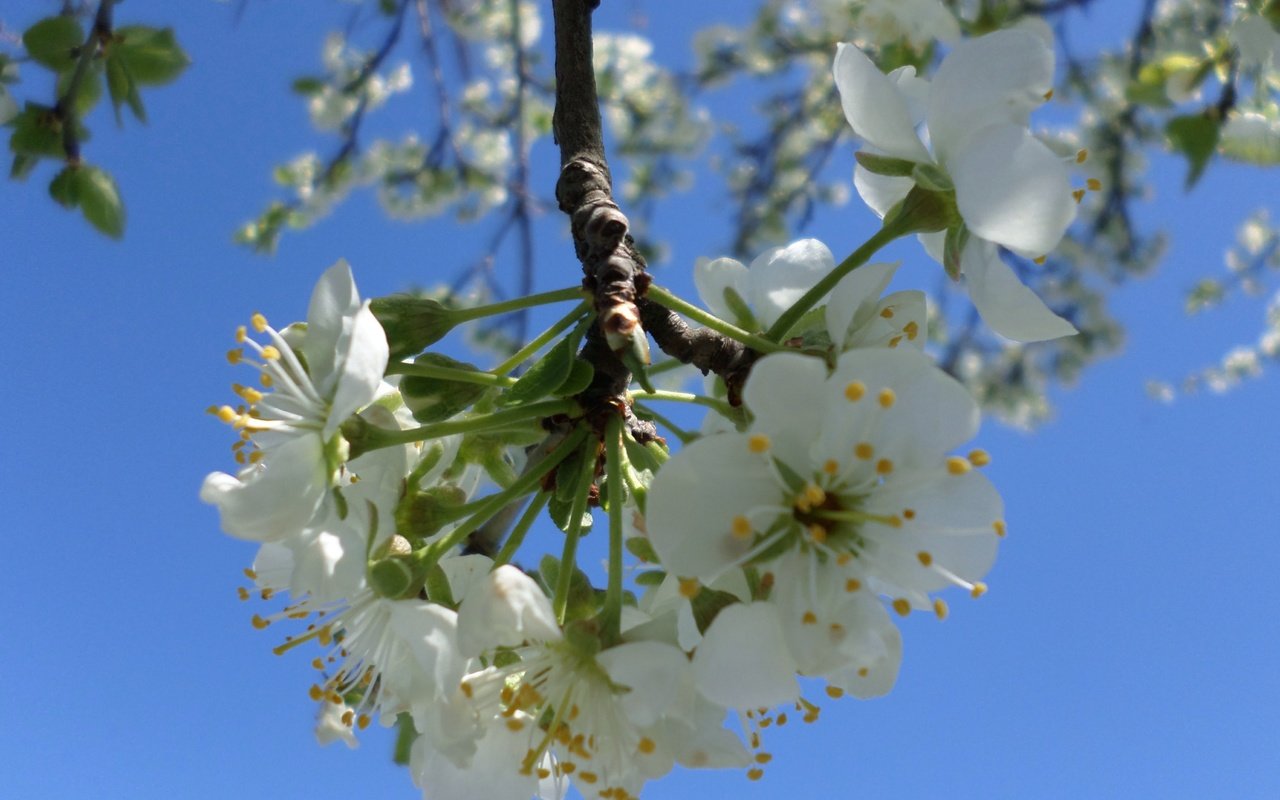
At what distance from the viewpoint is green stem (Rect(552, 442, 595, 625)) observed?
44.7 inches

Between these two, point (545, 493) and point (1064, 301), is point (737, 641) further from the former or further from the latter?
point (1064, 301)

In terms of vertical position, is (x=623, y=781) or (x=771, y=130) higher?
(x=771, y=130)

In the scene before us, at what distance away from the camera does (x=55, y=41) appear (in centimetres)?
198

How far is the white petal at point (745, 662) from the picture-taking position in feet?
2.94

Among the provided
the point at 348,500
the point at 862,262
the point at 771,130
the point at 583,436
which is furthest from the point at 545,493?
the point at 771,130

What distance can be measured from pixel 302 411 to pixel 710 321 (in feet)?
1.74

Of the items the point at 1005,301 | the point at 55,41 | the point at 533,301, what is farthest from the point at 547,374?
the point at 55,41

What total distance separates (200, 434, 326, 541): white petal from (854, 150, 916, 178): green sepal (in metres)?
0.80

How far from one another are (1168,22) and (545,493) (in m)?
5.23

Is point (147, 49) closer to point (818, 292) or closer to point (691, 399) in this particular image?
point (691, 399)

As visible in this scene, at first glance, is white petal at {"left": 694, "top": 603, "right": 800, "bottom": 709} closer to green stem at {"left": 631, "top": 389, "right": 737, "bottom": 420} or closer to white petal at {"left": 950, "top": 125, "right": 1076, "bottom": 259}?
green stem at {"left": 631, "top": 389, "right": 737, "bottom": 420}

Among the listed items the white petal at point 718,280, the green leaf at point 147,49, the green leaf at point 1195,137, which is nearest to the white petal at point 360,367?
the white petal at point 718,280

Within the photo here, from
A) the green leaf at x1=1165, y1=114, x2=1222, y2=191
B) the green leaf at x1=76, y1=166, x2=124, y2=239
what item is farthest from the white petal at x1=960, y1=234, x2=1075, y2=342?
the green leaf at x1=76, y1=166, x2=124, y2=239

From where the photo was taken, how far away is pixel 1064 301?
7266mm
